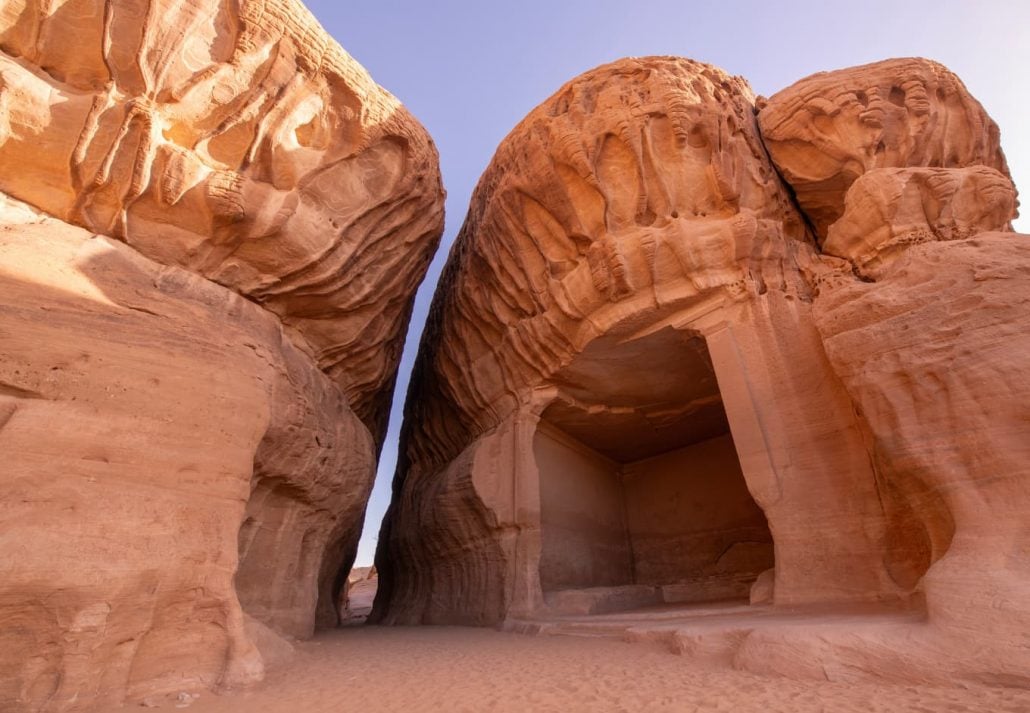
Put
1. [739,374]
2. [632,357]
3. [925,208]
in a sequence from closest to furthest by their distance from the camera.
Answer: [925,208], [739,374], [632,357]

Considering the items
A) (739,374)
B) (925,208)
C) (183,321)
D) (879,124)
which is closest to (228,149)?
(183,321)

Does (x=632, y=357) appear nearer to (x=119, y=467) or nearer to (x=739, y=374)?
(x=739, y=374)

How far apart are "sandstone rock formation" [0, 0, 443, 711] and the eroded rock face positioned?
5327 millimetres

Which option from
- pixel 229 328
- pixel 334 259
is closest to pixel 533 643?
pixel 229 328

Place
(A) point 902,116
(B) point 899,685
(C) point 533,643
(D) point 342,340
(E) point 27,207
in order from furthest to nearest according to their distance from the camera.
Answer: (D) point 342,340 → (A) point 902,116 → (C) point 533,643 → (E) point 27,207 → (B) point 899,685

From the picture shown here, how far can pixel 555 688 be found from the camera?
12.4 ft

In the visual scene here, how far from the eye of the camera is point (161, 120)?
6105 mm

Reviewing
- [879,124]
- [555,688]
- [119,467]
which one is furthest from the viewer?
[879,124]

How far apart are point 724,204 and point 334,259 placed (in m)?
5.16

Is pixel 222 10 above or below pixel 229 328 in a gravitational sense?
above

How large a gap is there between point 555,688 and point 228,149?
21.2 feet

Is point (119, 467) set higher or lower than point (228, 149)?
lower

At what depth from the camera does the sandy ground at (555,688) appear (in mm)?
2969

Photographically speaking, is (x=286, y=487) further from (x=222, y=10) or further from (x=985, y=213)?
(x=985, y=213)
